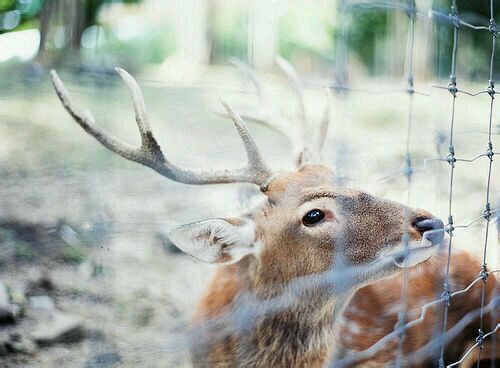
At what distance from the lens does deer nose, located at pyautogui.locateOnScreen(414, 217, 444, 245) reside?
77.6 inches

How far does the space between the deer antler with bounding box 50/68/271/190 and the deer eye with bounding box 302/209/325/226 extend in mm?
178

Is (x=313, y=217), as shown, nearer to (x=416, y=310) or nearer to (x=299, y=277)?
(x=299, y=277)

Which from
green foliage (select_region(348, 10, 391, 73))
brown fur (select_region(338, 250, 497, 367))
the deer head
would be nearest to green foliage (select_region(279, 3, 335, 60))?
green foliage (select_region(348, 10, 391, 73))

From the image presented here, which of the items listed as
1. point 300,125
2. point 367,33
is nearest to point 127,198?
point 300,125

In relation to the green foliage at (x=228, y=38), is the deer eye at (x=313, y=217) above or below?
above

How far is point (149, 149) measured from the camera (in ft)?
6.49

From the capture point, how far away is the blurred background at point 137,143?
8.64ft

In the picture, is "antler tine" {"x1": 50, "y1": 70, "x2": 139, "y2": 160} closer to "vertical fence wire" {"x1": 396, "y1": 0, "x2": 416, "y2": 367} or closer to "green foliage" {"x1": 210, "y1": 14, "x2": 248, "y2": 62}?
"vertical fence wire" {"x1": 396, "y1": 0, "x2": 416, "y2": 367}

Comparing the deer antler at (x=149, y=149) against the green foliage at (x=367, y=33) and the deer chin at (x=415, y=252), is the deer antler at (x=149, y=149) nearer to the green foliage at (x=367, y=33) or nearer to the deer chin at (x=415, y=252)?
the deer chin at (x=415, y=252)

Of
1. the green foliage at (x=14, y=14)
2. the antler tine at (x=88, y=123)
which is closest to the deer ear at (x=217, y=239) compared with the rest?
the antler tine at (x=88, y=123)

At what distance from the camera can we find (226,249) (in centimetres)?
208

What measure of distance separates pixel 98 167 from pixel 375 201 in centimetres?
217

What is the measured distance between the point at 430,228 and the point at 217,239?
56 cm

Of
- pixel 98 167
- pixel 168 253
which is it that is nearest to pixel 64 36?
pixel 98 167
